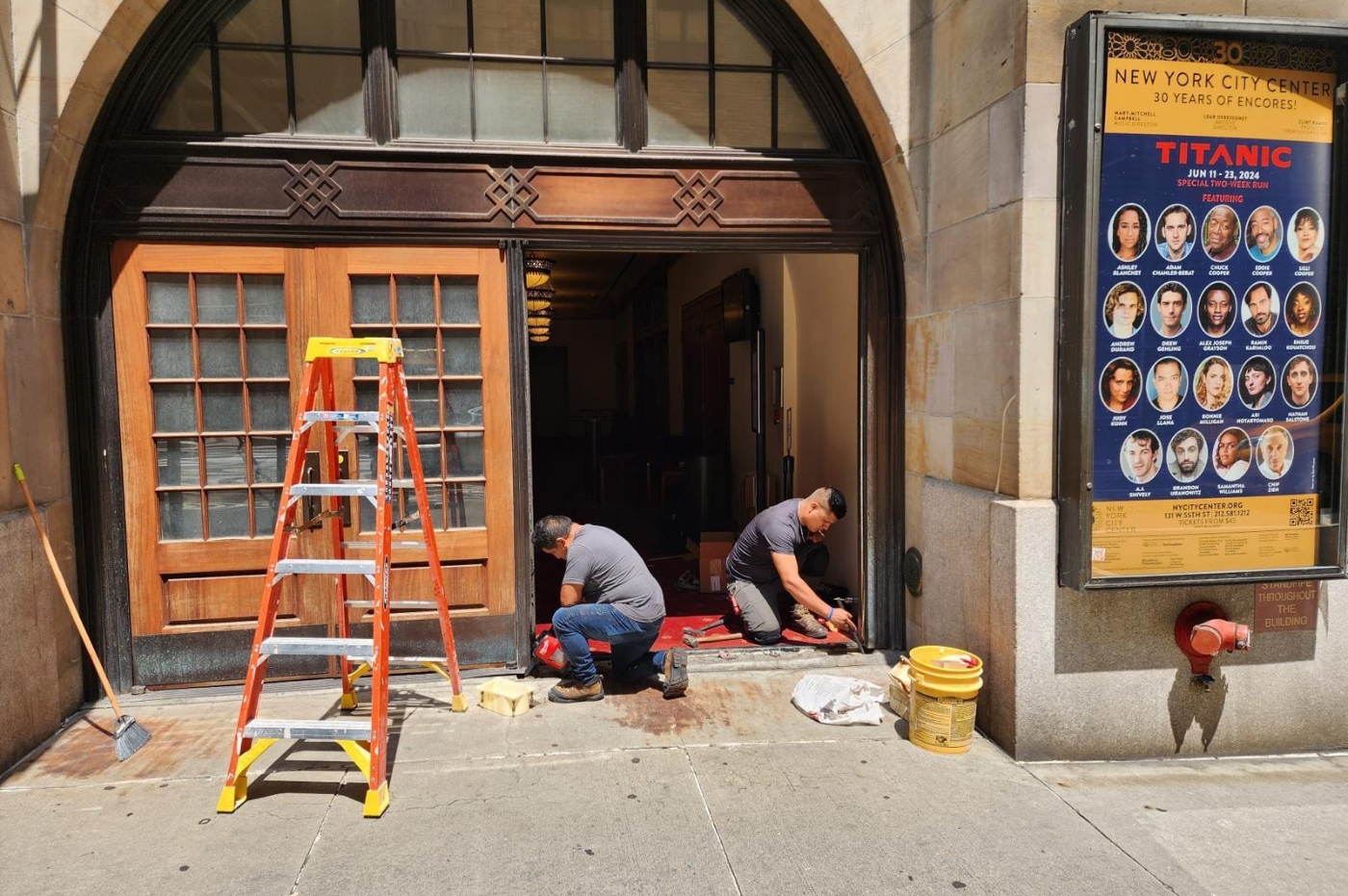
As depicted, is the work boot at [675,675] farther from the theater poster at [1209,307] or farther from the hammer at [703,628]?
the theater poster at [1209,307]

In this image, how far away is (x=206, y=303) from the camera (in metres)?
4.77

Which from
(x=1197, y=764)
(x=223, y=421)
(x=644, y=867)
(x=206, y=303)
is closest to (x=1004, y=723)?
(x=1197, y=764)

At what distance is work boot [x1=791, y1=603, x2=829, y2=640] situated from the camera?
239 inches

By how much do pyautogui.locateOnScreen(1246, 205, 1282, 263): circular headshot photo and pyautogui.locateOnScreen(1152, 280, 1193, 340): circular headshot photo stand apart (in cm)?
40

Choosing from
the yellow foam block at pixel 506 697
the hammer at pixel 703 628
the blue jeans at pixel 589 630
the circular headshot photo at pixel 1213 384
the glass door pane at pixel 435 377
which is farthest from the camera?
the hammer at pixel 703 628

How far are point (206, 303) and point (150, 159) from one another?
828 mm

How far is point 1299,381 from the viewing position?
4.05 m

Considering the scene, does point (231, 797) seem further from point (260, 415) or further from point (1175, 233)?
point (1175, 233)

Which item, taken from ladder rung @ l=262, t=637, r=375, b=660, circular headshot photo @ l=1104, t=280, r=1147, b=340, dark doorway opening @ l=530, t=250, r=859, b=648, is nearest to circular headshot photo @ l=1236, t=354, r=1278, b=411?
circular headshot photo @ l=1104, t=280, r=1147, b=340

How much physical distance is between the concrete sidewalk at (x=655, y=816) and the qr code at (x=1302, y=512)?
1242mm

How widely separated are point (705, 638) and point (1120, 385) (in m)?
3.14

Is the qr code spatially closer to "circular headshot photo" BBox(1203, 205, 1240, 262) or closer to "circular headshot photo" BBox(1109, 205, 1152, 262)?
"circular headshot photo" BBox(1203, 205, 1240, 262)

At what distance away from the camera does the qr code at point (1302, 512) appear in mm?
4094

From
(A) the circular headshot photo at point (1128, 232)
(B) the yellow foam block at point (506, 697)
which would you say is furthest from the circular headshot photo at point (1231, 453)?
(B) the yellow foam block at point (506, 697)
